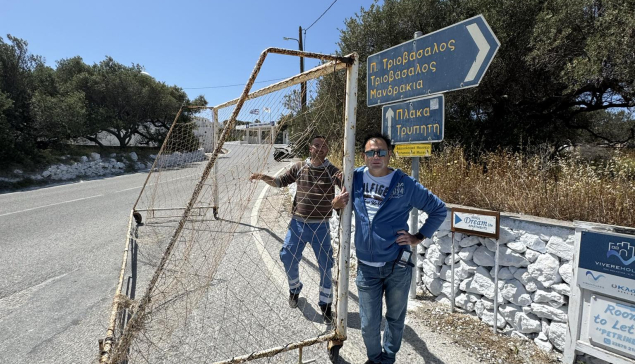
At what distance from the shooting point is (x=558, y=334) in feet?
9.05

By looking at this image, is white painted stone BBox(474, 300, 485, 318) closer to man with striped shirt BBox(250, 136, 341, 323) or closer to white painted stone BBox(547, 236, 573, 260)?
white painted stone BBox(547, 236, 573, 260)

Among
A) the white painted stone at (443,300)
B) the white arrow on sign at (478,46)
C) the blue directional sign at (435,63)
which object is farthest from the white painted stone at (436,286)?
the white arrow on sign at (478,46)

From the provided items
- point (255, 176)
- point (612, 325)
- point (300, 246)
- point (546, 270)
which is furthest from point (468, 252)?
point (255, 176)

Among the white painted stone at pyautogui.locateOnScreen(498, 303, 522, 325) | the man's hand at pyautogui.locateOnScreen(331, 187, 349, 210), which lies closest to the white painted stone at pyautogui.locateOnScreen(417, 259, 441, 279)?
the white painted stone at pyautogui.locateOnScreen(498, 303, 522, 325)

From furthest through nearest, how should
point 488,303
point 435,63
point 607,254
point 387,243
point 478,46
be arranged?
1. point 488,303
2. point 435,63
3. point 478,46
4. point 387,243
5. point 607,254

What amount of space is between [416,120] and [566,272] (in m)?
1.81

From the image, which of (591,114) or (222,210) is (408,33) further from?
(591,114)

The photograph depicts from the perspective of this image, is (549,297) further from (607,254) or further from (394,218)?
(394,218)

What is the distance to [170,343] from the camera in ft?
9.57

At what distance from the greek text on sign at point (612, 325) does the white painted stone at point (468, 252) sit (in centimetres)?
99

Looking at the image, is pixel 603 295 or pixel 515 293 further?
pixel 515 293

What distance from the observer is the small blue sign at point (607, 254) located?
2.35 m

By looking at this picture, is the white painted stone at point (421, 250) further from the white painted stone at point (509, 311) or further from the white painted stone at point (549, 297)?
the white painted stone at point (549, 297)

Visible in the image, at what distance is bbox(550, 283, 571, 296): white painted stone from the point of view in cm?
270
